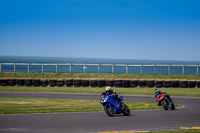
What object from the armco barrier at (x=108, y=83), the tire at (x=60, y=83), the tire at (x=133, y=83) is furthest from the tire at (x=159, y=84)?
the tire at (x=60, y=83)

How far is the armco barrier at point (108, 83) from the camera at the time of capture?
33000mm

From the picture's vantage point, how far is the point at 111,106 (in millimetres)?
14102

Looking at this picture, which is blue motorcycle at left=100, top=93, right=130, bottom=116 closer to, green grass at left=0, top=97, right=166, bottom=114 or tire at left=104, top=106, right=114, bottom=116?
tire at left=104, top=106, right=114, bottom=116

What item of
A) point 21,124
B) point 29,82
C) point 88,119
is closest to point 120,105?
point 88,119

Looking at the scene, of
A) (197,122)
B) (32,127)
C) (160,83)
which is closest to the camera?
(32,127)

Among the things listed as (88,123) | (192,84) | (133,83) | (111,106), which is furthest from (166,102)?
(192,84)

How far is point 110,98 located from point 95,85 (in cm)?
1996

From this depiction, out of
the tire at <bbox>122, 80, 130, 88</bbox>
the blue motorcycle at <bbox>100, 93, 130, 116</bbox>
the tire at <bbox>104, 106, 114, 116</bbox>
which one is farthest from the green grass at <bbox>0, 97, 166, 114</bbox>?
the tire at <bbox>122, 80, 130, 88</bbox>

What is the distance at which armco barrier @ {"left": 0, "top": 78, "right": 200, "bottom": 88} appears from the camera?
33.0 meters

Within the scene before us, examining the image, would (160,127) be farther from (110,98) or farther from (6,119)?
(6,119)

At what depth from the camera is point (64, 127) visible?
423 inches

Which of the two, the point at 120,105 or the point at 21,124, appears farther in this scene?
the point at 120,105

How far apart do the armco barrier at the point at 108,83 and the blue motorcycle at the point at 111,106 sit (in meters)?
19.2

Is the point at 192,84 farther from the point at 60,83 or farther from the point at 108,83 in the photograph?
the point at 60,83
